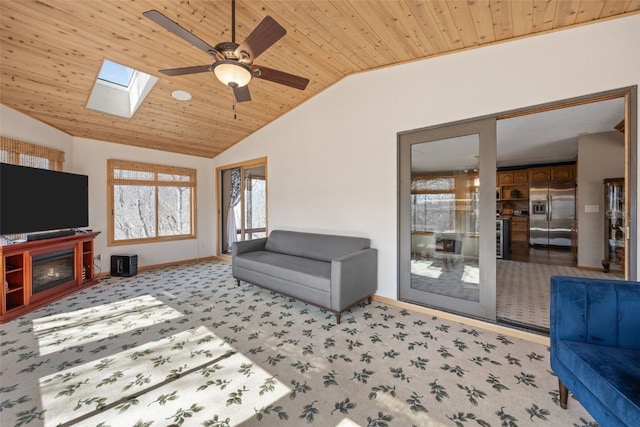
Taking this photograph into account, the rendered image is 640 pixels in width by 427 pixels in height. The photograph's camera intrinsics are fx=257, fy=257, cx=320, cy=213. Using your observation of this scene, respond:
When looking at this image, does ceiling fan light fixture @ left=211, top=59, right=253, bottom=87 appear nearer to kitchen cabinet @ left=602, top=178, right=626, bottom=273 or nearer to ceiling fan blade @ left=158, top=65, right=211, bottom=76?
ceiling fan blade @ left=158, top=65, right=211, bottom=76

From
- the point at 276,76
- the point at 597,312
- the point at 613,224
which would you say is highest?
the point at 276,76

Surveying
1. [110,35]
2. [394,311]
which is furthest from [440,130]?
[110,35]

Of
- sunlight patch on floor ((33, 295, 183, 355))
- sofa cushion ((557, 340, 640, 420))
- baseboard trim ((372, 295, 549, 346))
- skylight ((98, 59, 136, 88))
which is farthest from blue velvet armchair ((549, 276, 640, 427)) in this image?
skylight ((98, 59, 136, 88))

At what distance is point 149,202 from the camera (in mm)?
5355

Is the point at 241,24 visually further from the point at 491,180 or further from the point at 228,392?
the point at 228,392

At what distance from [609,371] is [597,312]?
436 millimetres

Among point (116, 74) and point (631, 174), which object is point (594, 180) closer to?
point (631, 174)

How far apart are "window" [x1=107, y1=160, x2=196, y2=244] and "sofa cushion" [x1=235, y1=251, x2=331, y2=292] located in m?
2.55

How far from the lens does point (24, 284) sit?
3.16 metres

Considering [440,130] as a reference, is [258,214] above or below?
below

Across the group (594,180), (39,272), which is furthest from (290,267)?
(594,180)

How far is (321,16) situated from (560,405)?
11.9 ft

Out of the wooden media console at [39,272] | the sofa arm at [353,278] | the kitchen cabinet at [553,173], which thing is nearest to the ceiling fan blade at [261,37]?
the sofa arm at [353,278]

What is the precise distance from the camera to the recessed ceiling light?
12.1 ft
